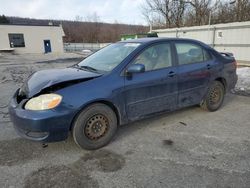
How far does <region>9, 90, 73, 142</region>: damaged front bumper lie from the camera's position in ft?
9.21

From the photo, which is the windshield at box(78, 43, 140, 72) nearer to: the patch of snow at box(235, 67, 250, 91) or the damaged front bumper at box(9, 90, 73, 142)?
the damaged front bumper at box(9, 90, 73, 142)

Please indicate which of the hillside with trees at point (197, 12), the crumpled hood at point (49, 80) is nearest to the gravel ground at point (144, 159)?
the crumpled hood at point (49, 80)

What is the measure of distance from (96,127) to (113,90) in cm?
59

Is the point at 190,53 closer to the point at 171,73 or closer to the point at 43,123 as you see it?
the point at 171,73

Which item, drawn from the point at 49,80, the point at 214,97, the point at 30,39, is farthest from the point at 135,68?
the point at 30,39

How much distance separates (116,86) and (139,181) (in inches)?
53.2

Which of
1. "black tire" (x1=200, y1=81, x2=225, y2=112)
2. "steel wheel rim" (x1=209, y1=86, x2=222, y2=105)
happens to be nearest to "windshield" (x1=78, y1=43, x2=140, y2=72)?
"black tire" (x1=200, y1=81, x2=225, y2=112)

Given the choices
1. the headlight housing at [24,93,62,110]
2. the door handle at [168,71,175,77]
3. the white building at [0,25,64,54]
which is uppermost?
the white building at [0,25,64,54]

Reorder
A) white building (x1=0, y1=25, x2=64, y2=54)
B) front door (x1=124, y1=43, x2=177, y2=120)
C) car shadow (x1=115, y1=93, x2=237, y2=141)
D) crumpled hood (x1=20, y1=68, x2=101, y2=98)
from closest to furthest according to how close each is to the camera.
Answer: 1. crumpled hood (x1=20, y1=68, x2=101, y2=98)
2. front door (x1=124, y1=43, x2=177, y2=120)
3. car shadow (x1=115, y1=93, x2=237, y2=141)
4. white building (x1=0, y1=25, x2=64, y2=54)

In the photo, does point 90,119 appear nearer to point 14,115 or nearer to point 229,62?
point 14,115

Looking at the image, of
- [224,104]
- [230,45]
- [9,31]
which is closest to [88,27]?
[9,31]

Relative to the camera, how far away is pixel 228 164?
2.90 metres

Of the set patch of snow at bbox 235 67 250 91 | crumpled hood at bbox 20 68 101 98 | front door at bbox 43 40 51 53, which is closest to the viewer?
crumpled hood at bbox 20 68 101 98

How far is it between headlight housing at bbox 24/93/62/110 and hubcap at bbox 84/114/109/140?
1.80 ft
